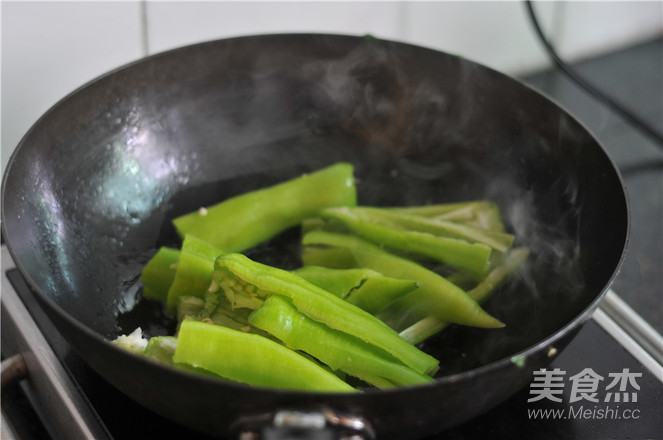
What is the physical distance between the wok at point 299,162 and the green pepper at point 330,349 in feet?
0.25

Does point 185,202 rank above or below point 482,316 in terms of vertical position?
above

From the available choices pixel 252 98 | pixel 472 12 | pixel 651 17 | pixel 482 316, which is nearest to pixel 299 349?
pixel 482 316

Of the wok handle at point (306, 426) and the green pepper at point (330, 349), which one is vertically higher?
the wok handle at point (306, 426)


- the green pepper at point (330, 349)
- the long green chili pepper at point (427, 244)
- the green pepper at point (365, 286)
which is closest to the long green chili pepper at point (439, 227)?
the long green chili pepper at point (427, 244)

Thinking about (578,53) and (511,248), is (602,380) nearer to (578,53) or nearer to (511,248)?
(511,248)

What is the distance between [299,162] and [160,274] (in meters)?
0.29

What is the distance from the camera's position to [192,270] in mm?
811

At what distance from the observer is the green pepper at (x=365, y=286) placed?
79cm

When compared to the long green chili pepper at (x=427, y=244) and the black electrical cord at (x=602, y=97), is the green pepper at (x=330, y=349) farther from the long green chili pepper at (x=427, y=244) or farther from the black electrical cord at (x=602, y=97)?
the black electrical cord at (x=602, y=97)

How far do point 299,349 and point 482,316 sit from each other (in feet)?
0.75

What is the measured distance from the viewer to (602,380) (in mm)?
820

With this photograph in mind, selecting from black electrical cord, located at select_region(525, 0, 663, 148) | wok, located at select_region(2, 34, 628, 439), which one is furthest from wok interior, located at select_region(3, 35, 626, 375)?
black electrical cord, located at select_region(525, 0, 663, 148)

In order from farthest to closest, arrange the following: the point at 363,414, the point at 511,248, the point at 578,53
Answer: the point at 578,53
the point at 511,248
the point at 363,414
